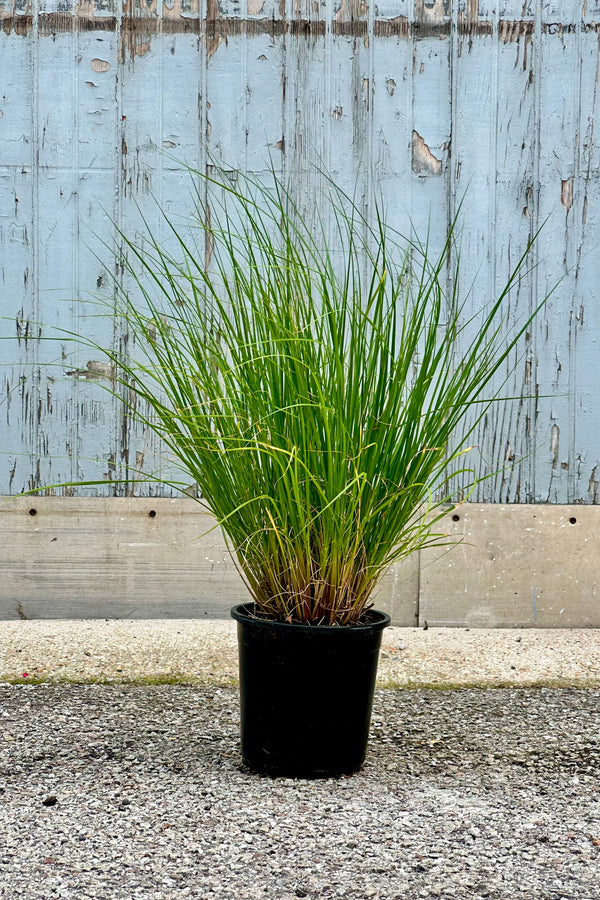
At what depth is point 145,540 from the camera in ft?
8.13

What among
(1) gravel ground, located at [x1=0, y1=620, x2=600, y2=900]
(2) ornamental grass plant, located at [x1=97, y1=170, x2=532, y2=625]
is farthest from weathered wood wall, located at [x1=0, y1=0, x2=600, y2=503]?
(2) ornamental grass plant, located at [x1=97, y1=170, x2=532, y2=625]

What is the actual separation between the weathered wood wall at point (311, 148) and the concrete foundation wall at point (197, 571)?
0.13 meters

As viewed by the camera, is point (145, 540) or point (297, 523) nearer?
point (297, 523)

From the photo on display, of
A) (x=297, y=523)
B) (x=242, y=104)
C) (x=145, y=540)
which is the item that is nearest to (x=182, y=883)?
(x=297, y=523)

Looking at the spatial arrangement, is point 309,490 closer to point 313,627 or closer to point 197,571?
point 313,627

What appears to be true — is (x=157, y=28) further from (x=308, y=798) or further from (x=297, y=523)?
(x=308, y=798)

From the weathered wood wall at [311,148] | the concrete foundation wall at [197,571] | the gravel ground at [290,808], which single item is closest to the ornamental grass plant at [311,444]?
the gravel ground at [290,808]

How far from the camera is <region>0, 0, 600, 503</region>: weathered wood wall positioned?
249 centimetres

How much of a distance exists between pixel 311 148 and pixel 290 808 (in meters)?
1.88

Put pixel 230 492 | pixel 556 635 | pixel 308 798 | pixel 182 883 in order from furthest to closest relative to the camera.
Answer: pixel 556 635 < pixel 230 492 < pixel 308 798 < pixel 182 883

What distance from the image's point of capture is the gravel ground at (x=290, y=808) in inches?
42.6

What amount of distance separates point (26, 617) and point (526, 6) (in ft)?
7.57

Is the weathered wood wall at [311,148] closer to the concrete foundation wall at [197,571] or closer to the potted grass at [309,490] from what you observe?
the concrete foundation wall at [197,571]

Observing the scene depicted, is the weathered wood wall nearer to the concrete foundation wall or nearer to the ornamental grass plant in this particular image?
the concrete foundation wall
